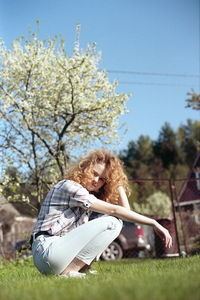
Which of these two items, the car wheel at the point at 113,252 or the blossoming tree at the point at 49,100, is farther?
the car wheel at the point at 113,252

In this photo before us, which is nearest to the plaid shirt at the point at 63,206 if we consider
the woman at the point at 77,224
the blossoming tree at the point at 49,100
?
the woman at the point at 77,224

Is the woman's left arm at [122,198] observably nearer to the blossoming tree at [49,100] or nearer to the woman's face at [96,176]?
the woman's face at [96,176]

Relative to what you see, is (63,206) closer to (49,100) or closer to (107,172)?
(107,172)

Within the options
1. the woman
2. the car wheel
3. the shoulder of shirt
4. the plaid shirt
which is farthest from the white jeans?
the car wheel

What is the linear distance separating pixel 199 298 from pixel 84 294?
22.8 inches

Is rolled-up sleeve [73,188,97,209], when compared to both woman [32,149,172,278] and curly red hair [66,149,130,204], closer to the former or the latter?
woman [32,149,172,278]

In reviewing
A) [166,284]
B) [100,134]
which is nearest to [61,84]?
[100,134]

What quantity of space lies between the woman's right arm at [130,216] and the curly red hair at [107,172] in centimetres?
39

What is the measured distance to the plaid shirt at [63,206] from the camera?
3848mm

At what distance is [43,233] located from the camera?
3.93 m

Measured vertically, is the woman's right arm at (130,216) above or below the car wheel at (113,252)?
above

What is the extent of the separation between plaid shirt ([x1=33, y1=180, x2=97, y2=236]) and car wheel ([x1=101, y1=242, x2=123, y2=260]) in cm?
883

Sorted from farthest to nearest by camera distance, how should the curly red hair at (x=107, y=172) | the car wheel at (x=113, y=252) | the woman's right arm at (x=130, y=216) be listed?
1. the car wheel at (x=113, y=252)
2. the curly red hair at (x=107, y=172)
3. the woman's right arm at (x=130, y=216)

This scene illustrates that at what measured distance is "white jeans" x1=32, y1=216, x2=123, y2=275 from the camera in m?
3.70
